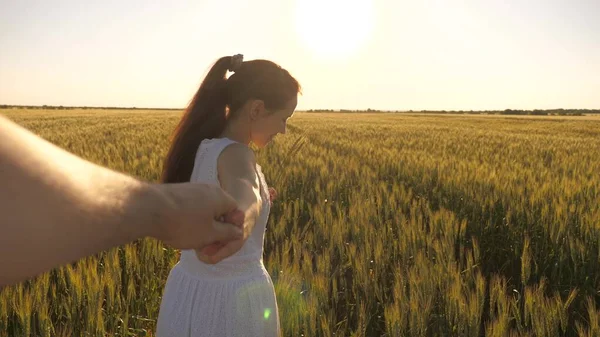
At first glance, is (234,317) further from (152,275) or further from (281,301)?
(152,275)

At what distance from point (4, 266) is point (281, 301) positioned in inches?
76.1

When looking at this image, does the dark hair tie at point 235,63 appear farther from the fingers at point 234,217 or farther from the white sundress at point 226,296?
the fingers at point 234,217

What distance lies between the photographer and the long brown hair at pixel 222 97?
1.57m

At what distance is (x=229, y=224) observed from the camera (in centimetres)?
71

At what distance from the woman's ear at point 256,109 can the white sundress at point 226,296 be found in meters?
0.16

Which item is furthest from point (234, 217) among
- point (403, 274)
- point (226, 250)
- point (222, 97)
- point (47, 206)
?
point (403, 274)

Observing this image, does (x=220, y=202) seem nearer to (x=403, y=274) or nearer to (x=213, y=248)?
(x=213, y=248)

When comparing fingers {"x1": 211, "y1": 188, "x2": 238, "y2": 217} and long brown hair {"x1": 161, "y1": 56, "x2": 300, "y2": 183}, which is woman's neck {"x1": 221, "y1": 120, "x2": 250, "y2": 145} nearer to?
long brown hair {"x1": 161, "y1": 56, "x2": 300, "y2": 183}

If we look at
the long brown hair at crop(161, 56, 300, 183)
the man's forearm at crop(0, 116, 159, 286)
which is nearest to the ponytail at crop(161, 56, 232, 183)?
the long brown hair at crop(161, 56, 300, 183)

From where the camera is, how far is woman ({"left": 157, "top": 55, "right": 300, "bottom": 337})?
1536 millimetres

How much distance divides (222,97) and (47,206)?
3.95 ft

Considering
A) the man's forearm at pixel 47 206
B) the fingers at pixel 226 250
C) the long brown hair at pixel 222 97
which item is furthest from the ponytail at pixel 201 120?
the man's forearm at pixel 47 206

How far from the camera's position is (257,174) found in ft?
4.97

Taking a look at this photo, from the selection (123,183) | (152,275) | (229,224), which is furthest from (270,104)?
(152,275)
